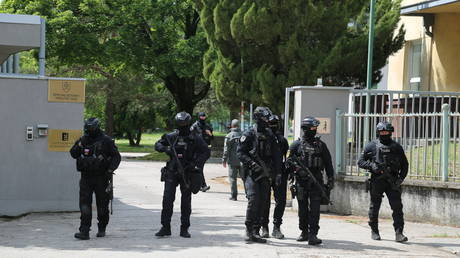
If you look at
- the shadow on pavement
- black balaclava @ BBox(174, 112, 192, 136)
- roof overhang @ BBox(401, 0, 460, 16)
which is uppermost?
roof overhang @ BBox(401, 0, 460, 16)

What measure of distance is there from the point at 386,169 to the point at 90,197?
12.6 feet

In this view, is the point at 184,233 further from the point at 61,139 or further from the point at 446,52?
the point at 446,52

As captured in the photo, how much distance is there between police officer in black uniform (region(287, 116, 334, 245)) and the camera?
937 cm

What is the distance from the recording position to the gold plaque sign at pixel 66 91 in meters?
12.4

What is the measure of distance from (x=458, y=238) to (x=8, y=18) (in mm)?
8145

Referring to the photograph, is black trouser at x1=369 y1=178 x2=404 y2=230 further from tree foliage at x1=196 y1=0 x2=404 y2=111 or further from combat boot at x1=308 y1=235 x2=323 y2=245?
tree foliage at x1=196 y1=0 x2=404 y2=111

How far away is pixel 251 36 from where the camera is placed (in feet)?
75.1

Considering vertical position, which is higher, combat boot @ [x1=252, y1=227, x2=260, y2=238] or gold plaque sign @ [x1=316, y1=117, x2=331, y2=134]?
gold plaque sign @ [x1=316, y1=117, x2=331, y2=134]

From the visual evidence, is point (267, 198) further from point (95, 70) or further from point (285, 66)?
point (95, 70)

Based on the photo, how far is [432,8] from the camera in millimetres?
20062

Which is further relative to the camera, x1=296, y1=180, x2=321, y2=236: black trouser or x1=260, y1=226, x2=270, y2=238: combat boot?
x1=260, y1=226, x2=270, y2=238: combat boot

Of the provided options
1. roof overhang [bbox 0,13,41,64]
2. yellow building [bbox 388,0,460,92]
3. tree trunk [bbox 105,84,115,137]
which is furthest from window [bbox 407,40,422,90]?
tree trunk [bbox 105,84,115,137]

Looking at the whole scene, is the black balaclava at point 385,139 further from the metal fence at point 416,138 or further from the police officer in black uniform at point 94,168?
the police officer in black uniform at point 94,168

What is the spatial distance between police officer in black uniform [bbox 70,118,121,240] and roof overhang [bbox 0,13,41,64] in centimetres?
393
